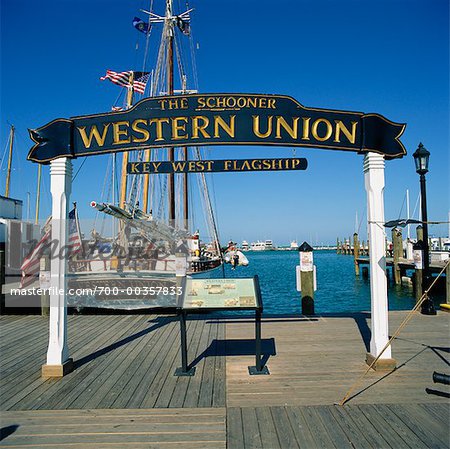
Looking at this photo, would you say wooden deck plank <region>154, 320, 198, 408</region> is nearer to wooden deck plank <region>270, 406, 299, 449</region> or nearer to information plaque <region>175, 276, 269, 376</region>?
information plaque <region>175, 276, 269, 376</region>

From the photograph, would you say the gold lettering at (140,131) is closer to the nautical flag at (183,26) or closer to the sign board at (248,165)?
the sign board at (248,165)

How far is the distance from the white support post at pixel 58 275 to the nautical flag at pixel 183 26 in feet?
95.2

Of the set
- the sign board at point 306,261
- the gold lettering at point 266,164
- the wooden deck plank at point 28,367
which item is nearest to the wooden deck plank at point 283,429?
the wooden deck plank at point 28,367

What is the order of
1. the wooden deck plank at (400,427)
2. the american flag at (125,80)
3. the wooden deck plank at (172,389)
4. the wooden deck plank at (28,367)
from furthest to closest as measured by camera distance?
the american flag at (125,80)
the wooden deck plank at (28,367)
the wooden deck plank at (172,389)
the wooden deck plank at (400,427)

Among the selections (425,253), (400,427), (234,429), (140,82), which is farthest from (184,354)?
(140,82)

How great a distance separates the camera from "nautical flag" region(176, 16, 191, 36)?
30.3 metres

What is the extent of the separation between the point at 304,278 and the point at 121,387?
587cm

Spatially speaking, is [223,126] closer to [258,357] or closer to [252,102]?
[252,102]

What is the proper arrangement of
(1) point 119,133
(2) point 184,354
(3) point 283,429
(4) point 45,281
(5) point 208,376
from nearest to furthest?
(3) point 283,429
(5) point 208,376
(2) point 184,354
(1) point 119,133
(4) point 45,281

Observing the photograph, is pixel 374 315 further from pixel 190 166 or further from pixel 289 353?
pixel 190 166

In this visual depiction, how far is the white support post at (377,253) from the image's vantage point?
222 inches

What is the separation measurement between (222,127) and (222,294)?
2.56m

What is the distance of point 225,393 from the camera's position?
184 inches

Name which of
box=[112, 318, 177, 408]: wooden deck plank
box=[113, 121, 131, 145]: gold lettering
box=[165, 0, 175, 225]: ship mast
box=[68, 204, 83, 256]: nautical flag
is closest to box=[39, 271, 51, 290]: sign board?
box=[112, 318, 177, 408]: wooden deck plank
